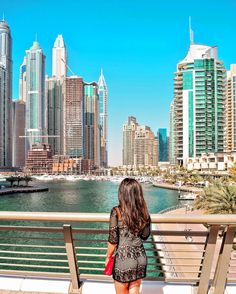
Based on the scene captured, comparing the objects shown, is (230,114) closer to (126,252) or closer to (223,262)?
(223,262)

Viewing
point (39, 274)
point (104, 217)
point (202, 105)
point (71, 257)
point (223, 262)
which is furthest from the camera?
point (202, 105)

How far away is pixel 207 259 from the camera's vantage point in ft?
12.8

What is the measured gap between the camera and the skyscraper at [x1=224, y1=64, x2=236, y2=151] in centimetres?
13016

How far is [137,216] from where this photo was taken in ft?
10.5

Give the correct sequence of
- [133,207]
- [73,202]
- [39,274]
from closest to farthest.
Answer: [133,207]
[39,274]
[73,202]

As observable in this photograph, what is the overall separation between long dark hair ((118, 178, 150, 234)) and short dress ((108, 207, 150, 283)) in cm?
7

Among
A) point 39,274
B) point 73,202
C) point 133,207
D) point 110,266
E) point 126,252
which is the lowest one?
point 73,202

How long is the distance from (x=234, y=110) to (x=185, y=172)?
36.6m

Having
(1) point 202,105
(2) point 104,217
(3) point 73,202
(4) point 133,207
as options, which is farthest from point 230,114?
(4) point 133,207

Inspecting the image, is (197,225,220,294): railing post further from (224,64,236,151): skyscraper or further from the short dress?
(224,64,236,151): skyscraper

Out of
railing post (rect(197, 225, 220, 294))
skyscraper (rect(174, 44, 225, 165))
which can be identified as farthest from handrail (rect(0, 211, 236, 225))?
skyscraper (rect(174, 44, 225, 165))

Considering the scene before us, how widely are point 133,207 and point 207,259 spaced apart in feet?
4.32

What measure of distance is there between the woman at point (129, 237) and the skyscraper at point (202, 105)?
124 meters

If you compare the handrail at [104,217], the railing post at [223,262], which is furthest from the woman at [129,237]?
the railing post at [223,262]
